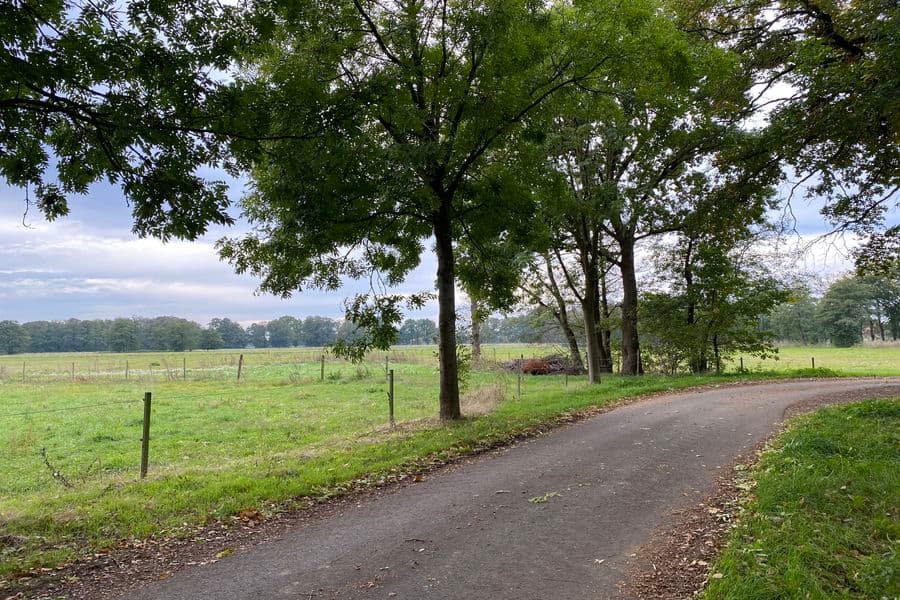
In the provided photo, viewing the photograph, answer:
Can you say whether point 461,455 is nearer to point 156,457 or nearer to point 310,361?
point 156,457

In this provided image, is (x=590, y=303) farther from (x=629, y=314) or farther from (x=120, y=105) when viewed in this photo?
(x=120, y=105)

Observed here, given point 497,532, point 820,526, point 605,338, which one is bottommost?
point 497,532

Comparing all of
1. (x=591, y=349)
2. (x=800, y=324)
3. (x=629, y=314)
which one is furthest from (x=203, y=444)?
(x=800, y=324)

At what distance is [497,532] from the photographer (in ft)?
16.7

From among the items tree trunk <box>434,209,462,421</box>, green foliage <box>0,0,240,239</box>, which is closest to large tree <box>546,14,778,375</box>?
tree trunk <box>434,209,462,421</box>

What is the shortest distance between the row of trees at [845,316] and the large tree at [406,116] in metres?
61.4

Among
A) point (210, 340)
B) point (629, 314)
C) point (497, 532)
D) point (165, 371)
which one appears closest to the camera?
point (497, 532)

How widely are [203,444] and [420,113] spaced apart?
8.73 metres

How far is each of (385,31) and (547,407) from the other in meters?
9.20

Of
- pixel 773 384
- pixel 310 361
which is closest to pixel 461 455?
pixel 773 384

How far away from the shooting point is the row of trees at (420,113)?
5688 mm

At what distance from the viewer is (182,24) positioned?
19.7ft

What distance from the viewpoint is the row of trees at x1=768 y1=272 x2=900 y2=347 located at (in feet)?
208

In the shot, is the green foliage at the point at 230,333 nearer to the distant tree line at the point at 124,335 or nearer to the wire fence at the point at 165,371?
the distant tree line at the point at 124,335
